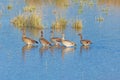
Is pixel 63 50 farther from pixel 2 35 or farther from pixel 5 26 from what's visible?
pixel 5 26

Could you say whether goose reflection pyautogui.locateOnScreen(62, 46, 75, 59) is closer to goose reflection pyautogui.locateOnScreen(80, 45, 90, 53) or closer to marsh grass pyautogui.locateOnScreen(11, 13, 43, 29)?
goose reflection pyautogui.locateOnScreen(80, 45, 90, 53)

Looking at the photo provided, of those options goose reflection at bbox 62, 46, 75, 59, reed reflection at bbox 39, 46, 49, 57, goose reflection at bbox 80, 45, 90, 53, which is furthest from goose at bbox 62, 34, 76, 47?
reed reflection at bbox 39, 46, 49, 57

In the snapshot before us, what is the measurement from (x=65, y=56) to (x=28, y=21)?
7.80m

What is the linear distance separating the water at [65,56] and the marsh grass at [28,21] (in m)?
0.34

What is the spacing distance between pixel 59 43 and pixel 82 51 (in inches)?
59.6

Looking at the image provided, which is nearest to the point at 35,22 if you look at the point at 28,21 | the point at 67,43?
the point at 28,21

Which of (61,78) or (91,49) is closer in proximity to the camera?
(61,78)

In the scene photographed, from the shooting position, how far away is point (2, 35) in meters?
21.3

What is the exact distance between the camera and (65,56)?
17.1 m

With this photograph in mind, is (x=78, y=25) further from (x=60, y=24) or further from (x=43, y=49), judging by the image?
(x=43, y=49)

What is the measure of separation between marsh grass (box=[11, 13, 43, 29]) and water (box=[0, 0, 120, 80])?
337mm

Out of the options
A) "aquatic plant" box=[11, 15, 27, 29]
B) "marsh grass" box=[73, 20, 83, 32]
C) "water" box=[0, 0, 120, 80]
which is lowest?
"water" box=[0, 0, 120, 80]

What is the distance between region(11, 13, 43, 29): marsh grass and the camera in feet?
78.7

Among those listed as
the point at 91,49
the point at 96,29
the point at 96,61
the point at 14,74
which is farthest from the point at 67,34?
the point at 14,74
